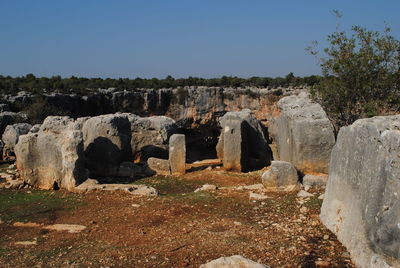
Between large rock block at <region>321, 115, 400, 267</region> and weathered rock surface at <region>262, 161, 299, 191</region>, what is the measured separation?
3896mm

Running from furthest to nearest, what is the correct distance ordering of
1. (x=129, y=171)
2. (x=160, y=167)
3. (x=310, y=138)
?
(x=160, y=167) < (x=129, y=171) < (x=310, y=138)

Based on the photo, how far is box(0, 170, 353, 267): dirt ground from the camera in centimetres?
649

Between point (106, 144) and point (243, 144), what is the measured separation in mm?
5569

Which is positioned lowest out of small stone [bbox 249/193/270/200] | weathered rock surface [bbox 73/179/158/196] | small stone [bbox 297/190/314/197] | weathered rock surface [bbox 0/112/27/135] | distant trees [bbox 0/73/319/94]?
weathered rock surface [bbox 73/179/158/196]

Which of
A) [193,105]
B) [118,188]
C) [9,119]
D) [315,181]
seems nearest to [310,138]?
[315,181]

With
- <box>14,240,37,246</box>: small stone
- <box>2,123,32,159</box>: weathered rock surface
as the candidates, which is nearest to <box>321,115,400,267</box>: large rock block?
<box>14,240,37,246</box>: small stone

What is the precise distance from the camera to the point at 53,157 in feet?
43.5

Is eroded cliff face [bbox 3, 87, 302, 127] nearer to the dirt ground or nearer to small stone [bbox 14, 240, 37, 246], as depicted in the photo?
the dirt ground

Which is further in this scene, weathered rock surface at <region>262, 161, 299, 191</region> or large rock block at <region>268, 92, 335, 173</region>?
large rock block at <region>268, 92, 335, 173</region>

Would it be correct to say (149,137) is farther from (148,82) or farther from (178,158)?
(148,82)

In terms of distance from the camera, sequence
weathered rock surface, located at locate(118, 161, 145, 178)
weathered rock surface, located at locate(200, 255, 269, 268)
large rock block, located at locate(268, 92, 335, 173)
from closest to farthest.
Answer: weathered rock surface, located at locate(200, 255, 269, 268) → large rock block, located at locate(268, 92, 335, 173) → weathered rock surface, located at locate(118, 161, 145, 178)

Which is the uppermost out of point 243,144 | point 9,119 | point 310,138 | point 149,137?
point 310,138

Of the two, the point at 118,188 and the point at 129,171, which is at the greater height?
the point at 118,188

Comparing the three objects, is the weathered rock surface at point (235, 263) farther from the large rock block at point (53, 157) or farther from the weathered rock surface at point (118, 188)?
the large rock block at point (53, 157)
